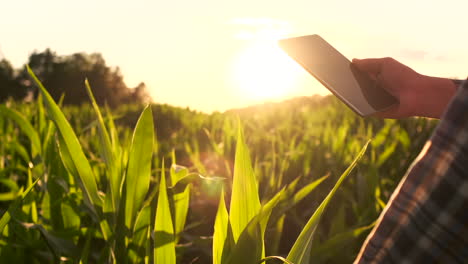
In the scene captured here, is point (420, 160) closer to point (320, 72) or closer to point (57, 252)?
point (320, 72)

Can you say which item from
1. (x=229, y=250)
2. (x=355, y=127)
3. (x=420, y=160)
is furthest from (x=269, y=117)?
(x=420, y=160)

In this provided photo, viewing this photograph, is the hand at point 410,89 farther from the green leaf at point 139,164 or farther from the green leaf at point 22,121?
the green leaf at point 22,121

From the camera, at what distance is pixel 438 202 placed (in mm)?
399

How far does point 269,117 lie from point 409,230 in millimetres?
3915

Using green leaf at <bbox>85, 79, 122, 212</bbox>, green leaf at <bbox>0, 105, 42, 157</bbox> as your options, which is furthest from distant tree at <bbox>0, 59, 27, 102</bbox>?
green leaf at <bbox>85, 79, 122, 212</bbox>

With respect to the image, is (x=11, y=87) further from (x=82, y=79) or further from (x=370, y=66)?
(x=370, y=66)

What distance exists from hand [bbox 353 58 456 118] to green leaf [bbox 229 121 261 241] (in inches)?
14.7

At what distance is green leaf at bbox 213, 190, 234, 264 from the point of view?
803mm

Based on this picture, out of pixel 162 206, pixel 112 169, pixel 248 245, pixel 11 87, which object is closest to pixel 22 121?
pixel 112 169

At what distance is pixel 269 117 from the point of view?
14.2ft

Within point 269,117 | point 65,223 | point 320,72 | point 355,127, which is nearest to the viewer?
point 320,72

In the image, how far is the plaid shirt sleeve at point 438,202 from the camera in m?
0.39

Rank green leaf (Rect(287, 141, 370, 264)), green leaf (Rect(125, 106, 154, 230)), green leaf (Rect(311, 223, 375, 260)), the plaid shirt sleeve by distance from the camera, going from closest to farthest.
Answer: the plaid shirt sleeve < green leaf (Rect(287, 141, 370, 264)) < green leaf (Rect(125, 106, 154, 230)) < green leaf (Rect(311, 223, 375, 260))

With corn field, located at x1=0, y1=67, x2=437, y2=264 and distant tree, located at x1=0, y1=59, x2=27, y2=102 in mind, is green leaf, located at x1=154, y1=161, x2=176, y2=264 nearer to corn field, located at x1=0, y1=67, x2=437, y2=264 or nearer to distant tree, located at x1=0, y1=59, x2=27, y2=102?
corn field, located at x1=0, y1=67, x2=437, y2=264
